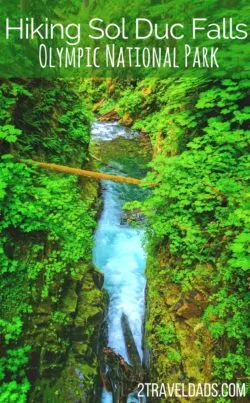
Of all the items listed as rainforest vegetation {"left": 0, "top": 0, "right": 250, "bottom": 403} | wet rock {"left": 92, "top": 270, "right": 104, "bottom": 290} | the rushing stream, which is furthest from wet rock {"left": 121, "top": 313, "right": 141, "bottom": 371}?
wet rock {"left": 92, "top": 270, "right": 104, "bottom": 290}

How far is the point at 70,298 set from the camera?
6129mm

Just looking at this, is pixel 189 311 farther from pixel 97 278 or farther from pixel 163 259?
pixel 97 278

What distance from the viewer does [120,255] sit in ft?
32.9

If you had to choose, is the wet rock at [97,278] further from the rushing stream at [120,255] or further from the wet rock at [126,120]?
the wet rock at [126,120]

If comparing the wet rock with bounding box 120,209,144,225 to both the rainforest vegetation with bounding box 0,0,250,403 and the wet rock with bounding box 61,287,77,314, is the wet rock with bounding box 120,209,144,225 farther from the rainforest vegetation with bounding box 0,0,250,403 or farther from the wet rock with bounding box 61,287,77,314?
the wet rock with bounding box 61,287,77,314

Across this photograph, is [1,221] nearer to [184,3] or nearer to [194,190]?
[194,190]

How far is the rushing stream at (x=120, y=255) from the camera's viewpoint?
8.04 meters

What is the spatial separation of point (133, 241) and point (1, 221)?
6.11m

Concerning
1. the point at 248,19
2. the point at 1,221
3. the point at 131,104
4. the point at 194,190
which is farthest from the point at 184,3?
the point at 131,104

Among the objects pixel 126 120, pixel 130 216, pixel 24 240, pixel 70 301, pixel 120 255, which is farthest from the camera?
pixel 126 120

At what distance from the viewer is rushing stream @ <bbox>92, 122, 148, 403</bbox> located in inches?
316

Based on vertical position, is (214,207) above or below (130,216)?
below

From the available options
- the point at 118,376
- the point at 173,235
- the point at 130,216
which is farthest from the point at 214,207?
the point at 130,216

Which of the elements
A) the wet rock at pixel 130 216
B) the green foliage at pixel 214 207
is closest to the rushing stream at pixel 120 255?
the wet rock at pixel 130 216
